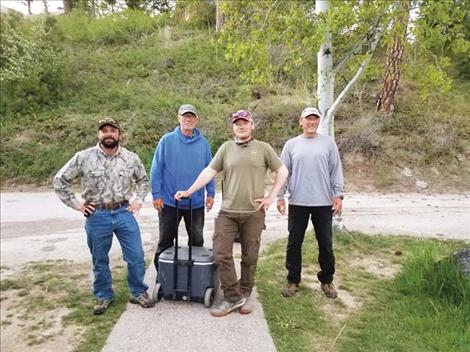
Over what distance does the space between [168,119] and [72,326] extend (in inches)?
368

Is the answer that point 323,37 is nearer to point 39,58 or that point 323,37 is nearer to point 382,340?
point 382,340

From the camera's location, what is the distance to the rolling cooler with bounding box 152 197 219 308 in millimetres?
3916

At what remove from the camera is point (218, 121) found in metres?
12.4

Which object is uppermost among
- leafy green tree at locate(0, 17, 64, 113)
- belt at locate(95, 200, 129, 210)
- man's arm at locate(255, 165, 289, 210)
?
leafy green tree at locate(0, 17, 64, 113)

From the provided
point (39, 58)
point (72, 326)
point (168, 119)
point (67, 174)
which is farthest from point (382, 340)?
point (39, 58)

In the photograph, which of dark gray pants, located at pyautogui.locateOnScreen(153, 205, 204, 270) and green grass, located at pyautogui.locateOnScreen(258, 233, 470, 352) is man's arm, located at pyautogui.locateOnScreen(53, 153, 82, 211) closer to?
dark gray pants, located at pyautogui.locateOnScreen(153, 205, 204, 270)

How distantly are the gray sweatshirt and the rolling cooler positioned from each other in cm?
101

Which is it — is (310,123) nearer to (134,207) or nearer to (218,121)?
(134,207)

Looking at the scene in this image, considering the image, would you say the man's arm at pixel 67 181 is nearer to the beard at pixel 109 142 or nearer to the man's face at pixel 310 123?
the beard at pixel 109 142

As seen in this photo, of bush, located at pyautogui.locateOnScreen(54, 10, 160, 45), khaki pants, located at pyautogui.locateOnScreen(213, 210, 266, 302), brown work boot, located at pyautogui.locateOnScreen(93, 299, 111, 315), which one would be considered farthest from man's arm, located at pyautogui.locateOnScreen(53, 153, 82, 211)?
bush, located at pyautogui.locateOnScreen(54, 10, 160, 45)

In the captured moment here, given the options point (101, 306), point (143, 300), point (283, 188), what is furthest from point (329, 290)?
point (101, 306)

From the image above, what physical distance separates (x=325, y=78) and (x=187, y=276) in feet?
10.7

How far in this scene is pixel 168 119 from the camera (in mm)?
12680

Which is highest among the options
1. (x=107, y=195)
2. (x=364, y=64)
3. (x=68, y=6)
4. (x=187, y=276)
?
(x=68, y=6)
